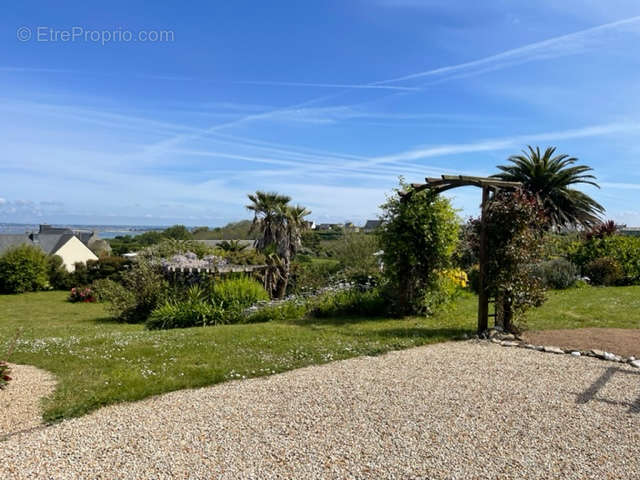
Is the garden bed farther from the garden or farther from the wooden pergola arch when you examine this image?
the wooden pergola arch

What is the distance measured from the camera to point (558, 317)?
9.24m

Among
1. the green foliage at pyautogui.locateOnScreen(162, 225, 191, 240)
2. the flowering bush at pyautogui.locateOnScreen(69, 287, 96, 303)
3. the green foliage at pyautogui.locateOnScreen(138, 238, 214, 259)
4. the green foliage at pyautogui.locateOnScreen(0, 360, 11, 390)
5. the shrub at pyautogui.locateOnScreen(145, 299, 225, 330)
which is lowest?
the flowering bush at pyautogui.locateOnScreen(69, 287, 96, 303)

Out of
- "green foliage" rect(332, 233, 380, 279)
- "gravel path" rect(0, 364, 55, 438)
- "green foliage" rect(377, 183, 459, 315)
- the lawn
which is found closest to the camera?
"gravel path" rect(0, 364, 55, 438)

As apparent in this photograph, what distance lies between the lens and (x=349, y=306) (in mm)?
9750

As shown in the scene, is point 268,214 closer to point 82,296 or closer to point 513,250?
point 82,296

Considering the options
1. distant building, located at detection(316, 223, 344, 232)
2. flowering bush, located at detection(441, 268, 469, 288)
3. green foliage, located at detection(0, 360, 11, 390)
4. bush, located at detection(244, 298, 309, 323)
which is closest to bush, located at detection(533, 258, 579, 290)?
flowering bush, located at detection(441, 268, 469, 288)

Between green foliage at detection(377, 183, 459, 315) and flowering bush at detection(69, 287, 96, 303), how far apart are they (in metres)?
13.3

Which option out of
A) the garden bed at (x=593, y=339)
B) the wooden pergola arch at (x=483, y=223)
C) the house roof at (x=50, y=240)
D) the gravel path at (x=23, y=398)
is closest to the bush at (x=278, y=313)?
the wooden pergola arch at (x=483, y=223)

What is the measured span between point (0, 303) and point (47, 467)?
17372 millimetres

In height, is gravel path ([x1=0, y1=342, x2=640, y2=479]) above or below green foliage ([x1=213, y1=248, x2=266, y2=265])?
below

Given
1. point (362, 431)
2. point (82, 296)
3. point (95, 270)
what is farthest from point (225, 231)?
point (362, 431)

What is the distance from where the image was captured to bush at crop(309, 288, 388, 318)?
958cm

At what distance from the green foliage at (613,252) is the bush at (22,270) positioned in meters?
22.4

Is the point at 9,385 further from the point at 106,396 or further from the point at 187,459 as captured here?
the point at 187,459
